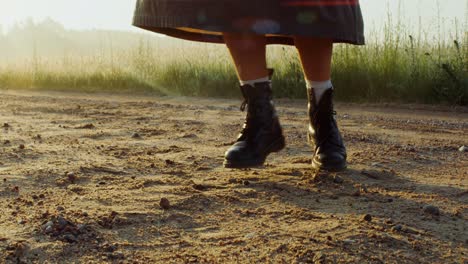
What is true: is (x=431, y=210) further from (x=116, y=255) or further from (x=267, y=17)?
(x=116, y=255)

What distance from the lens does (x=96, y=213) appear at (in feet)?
7.50

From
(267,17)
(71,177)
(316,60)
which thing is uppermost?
(267,17)

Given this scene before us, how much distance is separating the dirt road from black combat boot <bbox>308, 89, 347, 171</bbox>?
0.07 metres

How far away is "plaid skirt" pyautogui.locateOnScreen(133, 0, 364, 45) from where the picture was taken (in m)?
2.60

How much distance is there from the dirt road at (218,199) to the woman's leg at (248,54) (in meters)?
0.43

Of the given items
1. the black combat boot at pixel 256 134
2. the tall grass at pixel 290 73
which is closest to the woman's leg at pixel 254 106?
the black combat boot at pixel 256 134

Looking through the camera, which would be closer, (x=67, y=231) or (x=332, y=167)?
(x=67, y=231)

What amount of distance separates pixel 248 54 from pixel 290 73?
14.7 ft

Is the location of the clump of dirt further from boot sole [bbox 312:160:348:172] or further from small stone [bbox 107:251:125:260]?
boot sole [bbox 312:160:348:172]

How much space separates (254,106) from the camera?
287 cm

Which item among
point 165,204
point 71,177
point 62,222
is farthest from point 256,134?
point 62,222

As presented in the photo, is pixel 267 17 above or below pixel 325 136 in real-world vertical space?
above

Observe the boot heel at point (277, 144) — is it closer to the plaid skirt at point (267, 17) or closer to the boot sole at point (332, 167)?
the boot sole at point (332, 167)

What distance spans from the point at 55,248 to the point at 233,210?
2.12 ft
